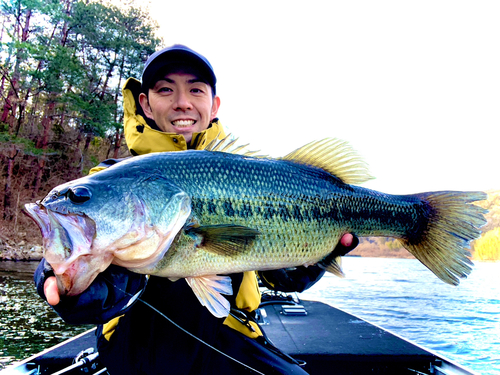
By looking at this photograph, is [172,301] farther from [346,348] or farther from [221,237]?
[346,348]

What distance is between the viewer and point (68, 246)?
165 cm

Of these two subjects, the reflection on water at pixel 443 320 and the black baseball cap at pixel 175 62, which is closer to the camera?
the black baseball cap at pixel 175 62

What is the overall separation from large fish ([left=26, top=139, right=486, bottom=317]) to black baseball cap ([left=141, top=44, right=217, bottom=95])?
1.20m

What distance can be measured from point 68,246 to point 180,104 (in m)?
1.75

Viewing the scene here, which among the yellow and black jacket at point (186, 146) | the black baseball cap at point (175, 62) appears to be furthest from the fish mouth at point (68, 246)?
the black baseball cap at point (175, 62)

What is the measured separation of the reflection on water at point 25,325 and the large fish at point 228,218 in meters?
5.95

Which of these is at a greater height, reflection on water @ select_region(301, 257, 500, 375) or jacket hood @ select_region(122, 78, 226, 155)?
jacket hood @ select_region(122, 78, 226, 155)

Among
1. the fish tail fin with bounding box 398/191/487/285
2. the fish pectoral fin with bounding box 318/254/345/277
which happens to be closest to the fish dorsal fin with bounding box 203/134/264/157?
the fish pectoral fin with bounding box 318/254/345/277

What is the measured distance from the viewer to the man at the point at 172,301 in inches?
79.0

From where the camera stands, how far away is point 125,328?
2545 mm

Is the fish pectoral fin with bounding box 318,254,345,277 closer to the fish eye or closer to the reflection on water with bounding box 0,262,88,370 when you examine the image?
the fish eye

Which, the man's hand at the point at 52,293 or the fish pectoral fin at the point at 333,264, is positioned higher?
the fish pectoral fin at the point at 333,264

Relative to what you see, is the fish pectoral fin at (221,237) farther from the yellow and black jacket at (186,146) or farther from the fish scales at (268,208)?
the yellow and black jacket at (186,146)

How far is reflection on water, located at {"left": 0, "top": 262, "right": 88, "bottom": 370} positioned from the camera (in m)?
7.06
